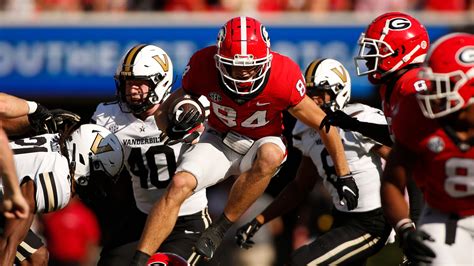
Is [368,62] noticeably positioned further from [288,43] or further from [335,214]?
[288,43]

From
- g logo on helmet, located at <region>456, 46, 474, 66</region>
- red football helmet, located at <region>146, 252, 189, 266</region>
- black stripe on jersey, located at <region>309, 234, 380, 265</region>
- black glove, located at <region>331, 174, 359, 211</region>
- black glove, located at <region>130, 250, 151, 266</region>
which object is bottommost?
black stripe on jersey, located at <region>309, 234, 380, 265</region>

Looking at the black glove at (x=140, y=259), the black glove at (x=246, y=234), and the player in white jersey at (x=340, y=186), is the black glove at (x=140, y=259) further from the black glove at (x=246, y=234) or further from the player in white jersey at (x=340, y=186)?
the black glove at (x=246, y=234)

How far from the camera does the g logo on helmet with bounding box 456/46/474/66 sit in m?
5.64

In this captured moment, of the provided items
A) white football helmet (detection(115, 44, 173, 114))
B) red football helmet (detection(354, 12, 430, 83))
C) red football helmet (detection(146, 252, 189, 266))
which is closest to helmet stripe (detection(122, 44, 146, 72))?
white football helmet (detection(115, 44, 173, 114))

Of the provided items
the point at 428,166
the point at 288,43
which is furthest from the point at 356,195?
the point at 288,43

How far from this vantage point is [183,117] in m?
6.73

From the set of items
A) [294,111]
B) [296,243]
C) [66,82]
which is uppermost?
[294,111]

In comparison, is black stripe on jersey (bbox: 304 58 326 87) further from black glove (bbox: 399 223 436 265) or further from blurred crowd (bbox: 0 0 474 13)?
blurred crowd (bbox: 0 0 474 13)

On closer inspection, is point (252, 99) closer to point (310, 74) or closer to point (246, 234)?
point (310, 74)

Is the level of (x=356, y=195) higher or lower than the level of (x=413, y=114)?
lower

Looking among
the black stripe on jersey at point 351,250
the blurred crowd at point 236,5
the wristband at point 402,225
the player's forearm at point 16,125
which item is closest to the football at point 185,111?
the player's forearm at point 16,125

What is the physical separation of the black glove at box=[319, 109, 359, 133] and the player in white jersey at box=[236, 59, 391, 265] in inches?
14.1

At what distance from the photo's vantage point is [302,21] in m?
11.7

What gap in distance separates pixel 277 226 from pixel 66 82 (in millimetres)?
2757
